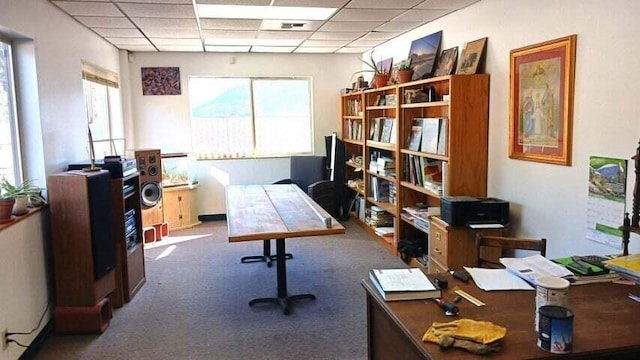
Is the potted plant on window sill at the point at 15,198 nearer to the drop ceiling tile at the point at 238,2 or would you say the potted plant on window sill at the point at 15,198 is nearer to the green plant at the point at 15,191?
the green plant at the point at 15,191

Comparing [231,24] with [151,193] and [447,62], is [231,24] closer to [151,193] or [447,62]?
[447,62]

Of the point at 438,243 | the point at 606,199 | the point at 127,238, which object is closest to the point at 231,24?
the point at 127,238

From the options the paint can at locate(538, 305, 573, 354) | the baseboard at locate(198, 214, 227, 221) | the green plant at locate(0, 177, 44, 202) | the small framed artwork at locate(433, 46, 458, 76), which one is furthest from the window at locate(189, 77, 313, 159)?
the paint can at locate(538, 305, 573, 354)

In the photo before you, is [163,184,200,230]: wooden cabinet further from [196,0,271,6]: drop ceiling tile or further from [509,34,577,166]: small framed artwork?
[509,34,577,166]: small framed artwork

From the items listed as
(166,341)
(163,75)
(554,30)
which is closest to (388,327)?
(166,341)

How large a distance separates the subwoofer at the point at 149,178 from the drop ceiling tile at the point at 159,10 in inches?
75.6

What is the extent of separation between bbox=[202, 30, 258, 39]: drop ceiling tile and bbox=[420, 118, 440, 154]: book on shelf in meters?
2.16

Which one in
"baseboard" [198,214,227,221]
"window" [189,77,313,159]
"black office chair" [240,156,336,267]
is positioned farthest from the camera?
"baseboard" [198,214,227,221]

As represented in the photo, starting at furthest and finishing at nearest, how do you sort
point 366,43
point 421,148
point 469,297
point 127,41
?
point 366,43
point 127,41
point 421,148
point 469,297

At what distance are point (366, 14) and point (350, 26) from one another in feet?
1.95

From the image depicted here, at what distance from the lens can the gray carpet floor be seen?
3152mm

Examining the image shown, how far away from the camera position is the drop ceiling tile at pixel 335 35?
548cm

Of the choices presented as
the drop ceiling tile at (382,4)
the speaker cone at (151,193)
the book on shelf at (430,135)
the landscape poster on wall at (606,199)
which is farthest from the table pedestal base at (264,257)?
the landscape poster on wall at (606,199)

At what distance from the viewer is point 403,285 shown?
1.99m
